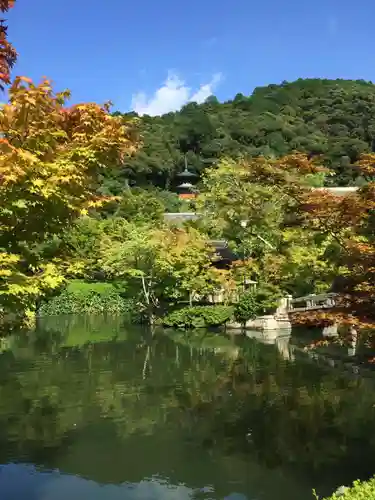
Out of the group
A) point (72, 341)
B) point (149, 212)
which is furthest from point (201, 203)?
point (149, 212)

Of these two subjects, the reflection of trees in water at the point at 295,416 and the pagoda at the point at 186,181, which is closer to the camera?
the reflection of trees in water at the point at 295,416

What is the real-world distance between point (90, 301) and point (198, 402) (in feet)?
68.4

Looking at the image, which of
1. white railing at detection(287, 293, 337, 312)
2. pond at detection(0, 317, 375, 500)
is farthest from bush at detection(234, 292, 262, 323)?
pond at detection(0, 317, 375, 500)

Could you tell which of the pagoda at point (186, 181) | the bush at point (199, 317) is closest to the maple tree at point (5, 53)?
the bush at point (199, 317)

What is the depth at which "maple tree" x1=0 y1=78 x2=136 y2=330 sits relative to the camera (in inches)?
145

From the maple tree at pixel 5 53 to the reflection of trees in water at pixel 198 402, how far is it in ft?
21.9

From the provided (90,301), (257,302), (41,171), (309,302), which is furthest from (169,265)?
(41,171)

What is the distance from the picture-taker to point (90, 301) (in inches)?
1240

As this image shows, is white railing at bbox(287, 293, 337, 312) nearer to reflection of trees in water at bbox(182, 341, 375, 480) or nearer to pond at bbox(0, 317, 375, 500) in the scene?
pond at bbox(0, 317, 375, 500)

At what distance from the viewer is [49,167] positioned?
12.5 ft

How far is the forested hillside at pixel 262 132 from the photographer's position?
55.3 meters

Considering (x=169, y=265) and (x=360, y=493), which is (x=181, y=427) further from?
(x=169, y=265)

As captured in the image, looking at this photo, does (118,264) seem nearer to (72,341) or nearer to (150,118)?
(72,341)

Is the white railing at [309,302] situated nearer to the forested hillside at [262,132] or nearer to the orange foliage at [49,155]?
the orange foliage at [49,155]
